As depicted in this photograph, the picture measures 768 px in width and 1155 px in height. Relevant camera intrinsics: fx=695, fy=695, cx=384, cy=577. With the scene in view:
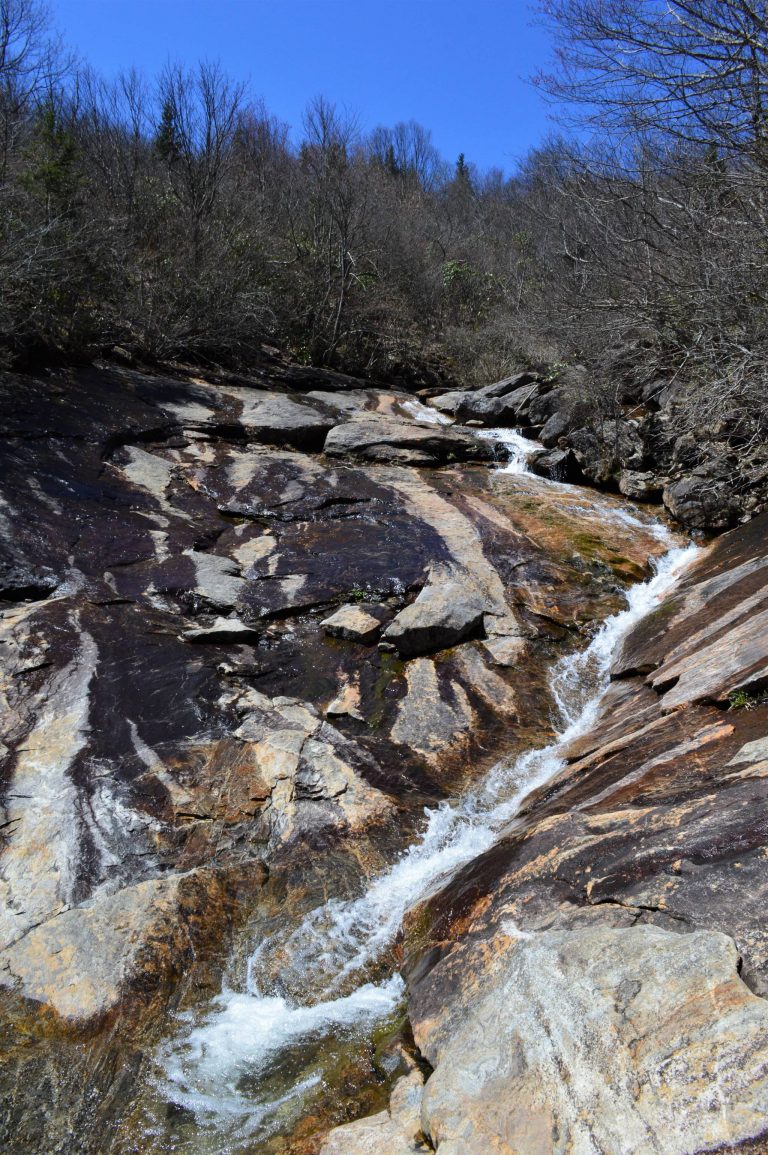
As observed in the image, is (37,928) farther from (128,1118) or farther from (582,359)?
(582,359)

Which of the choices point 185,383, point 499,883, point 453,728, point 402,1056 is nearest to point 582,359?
point 185,383

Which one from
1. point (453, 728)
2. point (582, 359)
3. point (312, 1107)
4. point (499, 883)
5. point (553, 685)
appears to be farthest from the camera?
point (582, 359)

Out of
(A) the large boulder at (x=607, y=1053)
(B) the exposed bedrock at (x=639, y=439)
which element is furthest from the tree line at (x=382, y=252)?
(A) the large boulder at (x=607, y=1053)

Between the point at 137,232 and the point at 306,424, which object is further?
the point at 137,232

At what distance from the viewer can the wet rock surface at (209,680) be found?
3787mm

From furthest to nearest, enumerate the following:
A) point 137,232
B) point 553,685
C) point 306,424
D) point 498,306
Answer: point 498,306, point 137,232, point 306,424, point 553,685

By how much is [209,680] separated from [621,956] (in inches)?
157

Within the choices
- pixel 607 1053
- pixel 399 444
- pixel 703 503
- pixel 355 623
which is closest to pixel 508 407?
pixel 399 444

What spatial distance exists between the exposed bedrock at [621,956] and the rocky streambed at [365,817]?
0.5 inches

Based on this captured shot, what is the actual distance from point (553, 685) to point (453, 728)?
1.19 metres

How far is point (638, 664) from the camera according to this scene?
6.16 metres

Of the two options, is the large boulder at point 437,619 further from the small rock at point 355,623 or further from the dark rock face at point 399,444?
the dark rock face at point 399,444

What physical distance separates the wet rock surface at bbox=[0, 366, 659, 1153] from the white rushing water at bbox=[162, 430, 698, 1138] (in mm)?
134

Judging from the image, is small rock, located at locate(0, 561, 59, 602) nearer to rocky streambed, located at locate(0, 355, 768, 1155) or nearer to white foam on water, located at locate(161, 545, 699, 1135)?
rocky streambed, located at locate(0, 355, 768, 1155)
